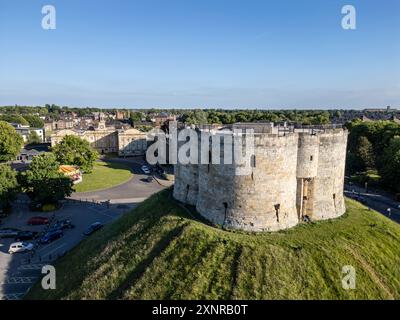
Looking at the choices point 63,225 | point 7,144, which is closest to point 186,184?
point 63,225

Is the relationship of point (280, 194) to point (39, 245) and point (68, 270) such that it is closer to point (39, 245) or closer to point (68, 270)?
point (68, 270)

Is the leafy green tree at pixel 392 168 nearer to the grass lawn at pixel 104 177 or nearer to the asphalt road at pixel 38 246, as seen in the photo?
the asphalt road at pixel 38 246

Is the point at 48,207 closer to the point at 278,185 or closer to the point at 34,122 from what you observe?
the point at 278,185

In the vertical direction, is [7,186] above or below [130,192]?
above

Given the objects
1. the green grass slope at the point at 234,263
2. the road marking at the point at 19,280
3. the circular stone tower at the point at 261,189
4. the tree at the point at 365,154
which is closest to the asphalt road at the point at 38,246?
the road marking at the point at 19,280

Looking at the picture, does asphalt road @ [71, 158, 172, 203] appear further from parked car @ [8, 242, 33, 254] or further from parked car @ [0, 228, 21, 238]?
parked car @ [8, 242, 33, 254]

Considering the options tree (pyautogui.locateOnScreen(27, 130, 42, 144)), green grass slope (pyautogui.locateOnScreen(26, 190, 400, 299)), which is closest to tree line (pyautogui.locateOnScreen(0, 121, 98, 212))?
green grass slope (pyautogui.locateOnScreen(26, 190, 400, 299))
